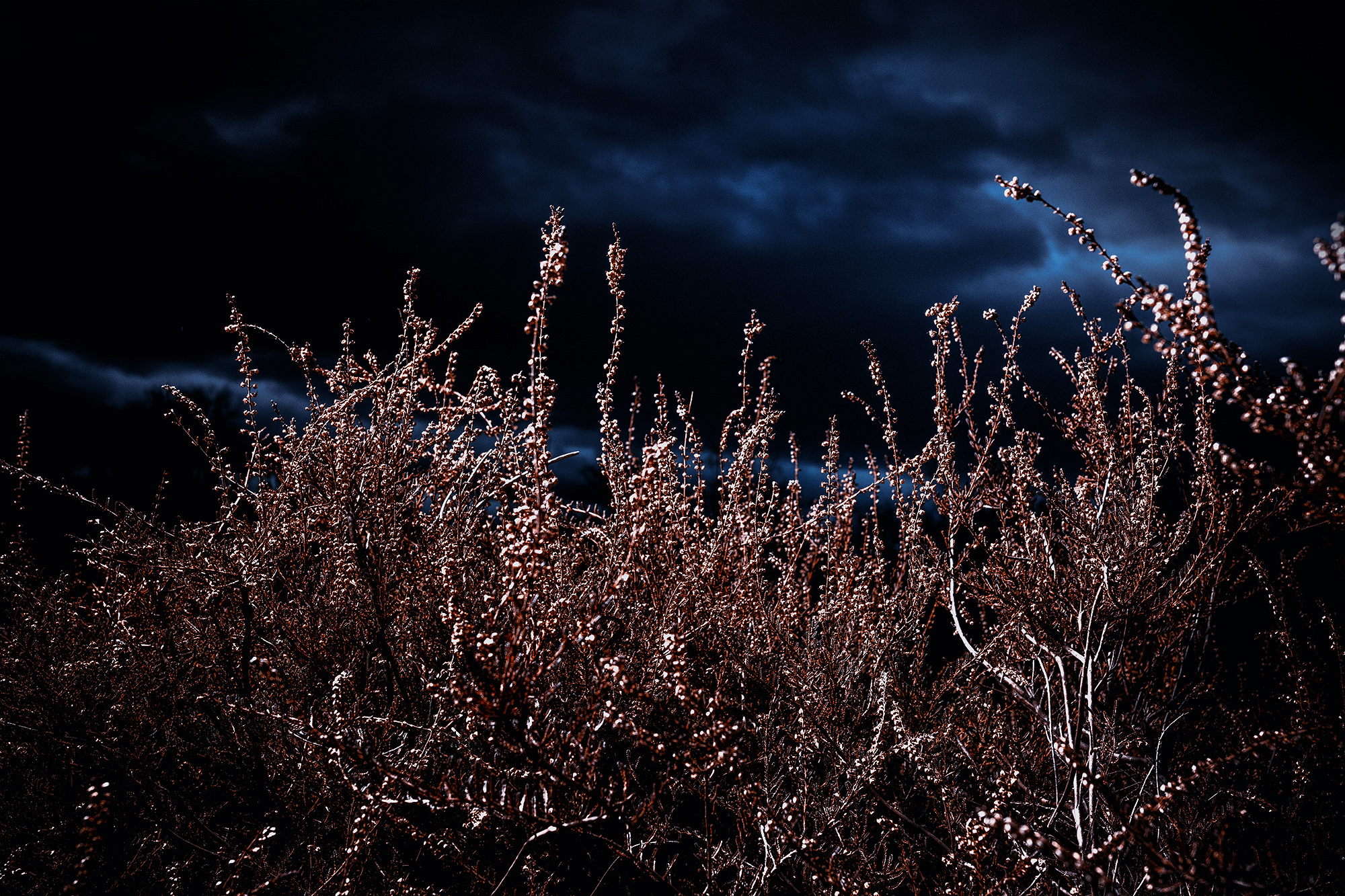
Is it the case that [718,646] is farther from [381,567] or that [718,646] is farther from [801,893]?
[381,567]

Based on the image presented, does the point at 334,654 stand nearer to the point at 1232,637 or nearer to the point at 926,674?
the point at 926,674

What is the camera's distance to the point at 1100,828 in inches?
106

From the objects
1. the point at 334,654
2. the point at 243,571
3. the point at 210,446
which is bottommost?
the point at 334,654

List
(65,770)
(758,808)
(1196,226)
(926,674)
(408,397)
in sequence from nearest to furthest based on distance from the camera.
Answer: (1196,226) < (758,808) < (408,397) < (65,770) < (926,674)

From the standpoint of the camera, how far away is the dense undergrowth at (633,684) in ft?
7.13

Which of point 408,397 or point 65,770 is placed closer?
point 408,397

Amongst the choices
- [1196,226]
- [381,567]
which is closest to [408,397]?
[381,567]

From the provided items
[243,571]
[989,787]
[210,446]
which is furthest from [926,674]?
[210,446]

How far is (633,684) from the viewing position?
218cm

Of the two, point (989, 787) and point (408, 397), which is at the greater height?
point (408, 397)

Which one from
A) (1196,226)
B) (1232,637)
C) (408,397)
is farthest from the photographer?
(1232,637)

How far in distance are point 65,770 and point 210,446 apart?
1845 millimetres

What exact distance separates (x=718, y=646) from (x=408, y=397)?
1.91 meters

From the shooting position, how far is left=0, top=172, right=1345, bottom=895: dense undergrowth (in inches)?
85.5
